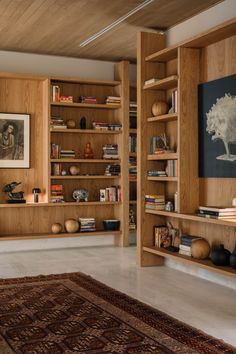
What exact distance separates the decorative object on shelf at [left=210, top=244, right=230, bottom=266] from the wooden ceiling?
2603 mm

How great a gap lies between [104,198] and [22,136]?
1.58 m

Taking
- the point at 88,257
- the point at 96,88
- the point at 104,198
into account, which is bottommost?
the point at 88,257

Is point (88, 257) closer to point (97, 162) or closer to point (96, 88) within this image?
point (97, 162)

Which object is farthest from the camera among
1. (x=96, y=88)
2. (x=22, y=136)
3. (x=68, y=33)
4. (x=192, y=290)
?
(x=96, y=88)

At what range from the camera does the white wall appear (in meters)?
5.30

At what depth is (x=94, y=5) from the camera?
18.6ft

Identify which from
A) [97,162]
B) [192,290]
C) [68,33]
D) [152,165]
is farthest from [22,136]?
[192,290]

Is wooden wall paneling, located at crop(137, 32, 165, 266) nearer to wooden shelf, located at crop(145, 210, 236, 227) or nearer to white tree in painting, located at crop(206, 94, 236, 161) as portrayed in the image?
wooden shelf, located at crop(145, 210, 236, 227)

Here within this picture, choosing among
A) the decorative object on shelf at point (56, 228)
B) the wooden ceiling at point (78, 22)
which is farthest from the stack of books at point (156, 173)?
the decorative object on shelf at point (56, 228)

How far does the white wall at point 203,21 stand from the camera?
530 cm

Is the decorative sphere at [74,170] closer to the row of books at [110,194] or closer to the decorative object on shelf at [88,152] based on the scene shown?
the decorative object on shelf at [88,152]

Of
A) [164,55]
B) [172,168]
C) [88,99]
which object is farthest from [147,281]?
[88,99]

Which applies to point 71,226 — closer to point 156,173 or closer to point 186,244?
point 156,173

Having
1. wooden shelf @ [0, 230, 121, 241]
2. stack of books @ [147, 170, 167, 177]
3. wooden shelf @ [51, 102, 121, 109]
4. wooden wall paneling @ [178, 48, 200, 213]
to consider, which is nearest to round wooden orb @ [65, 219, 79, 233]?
wooden shelf @ [0, 230, 121, 241]
